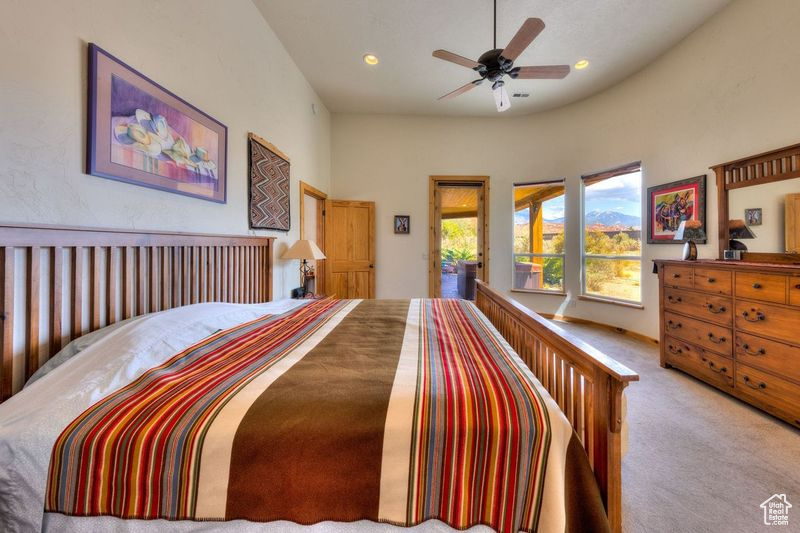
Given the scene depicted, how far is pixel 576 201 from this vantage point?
4480 millimetres

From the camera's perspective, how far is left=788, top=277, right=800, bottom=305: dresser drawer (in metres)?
1.88

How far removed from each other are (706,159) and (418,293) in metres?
3.70

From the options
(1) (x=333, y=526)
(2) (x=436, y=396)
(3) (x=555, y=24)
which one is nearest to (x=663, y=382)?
(2) (x=436, y=396)

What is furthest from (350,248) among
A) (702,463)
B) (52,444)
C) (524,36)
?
(702,463)

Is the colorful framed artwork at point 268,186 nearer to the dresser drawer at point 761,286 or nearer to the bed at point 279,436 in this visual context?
the bed at point 279,436

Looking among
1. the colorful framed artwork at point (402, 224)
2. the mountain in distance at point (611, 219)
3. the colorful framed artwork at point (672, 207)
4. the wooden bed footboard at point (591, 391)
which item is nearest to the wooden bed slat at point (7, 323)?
the wooden bed footboard at point (591, 391)

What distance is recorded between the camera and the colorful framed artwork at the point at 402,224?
4.85 meters

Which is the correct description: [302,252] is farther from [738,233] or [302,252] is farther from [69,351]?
[738,233]

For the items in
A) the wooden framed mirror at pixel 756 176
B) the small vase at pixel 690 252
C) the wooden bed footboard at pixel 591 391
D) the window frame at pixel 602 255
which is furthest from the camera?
the window frame at pixel 602 255

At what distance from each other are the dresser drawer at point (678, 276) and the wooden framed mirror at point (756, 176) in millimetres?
389

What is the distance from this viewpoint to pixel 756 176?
2496 mm

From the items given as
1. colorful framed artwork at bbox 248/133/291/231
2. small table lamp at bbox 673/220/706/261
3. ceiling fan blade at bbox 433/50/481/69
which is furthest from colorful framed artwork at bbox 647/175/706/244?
colorful framed artwork at bbox 248/133/291/231

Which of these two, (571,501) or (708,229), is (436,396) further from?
(708,229)

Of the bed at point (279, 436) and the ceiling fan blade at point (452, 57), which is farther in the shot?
the ceiling fan blade at point (452, 57)
